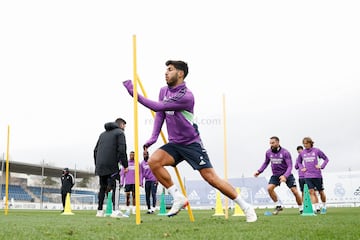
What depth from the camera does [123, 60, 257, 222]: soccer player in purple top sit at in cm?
510

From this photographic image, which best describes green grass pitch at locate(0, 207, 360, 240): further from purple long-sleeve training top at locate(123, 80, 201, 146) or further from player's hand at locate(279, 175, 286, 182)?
player's hand at locate(279, 175, 286, 182)

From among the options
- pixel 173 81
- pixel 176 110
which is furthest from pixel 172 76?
pixel 176 110

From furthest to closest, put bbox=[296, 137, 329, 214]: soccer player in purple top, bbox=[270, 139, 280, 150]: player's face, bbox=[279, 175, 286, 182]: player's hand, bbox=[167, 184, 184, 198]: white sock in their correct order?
1. bbox=[296, 137, 329, 214]: soccer player in purple top
2. bbox=[270, 139, 280, 150]: player's face
3. bbox=[279, 175, 286, 182]: player's hand
4. bbox=[167, 184, 184, 198]: white sock

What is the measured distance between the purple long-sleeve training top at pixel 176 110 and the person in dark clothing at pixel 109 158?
277 centimetres

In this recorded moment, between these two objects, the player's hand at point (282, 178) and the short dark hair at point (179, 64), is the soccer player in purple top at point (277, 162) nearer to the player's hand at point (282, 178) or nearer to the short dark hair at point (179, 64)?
the player's hand at point (282, 178)

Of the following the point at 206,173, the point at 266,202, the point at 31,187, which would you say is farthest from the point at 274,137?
the point at 31,187

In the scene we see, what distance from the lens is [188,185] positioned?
26.0 m

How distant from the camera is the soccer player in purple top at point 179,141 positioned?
5102 mm

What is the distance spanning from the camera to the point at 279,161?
33.2 feet

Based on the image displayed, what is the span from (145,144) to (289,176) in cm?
615

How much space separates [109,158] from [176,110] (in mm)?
3365

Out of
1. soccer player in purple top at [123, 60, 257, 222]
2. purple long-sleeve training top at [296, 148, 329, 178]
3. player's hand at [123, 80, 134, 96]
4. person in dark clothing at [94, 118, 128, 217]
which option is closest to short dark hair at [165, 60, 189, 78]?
soccer player in purple top at [123, 60, 257, 222]

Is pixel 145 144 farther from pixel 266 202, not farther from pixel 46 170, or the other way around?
pixel 46 170

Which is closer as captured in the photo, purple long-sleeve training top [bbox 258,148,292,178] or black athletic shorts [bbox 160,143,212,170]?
black athletic shorts [bbox 160,143,212,170]
